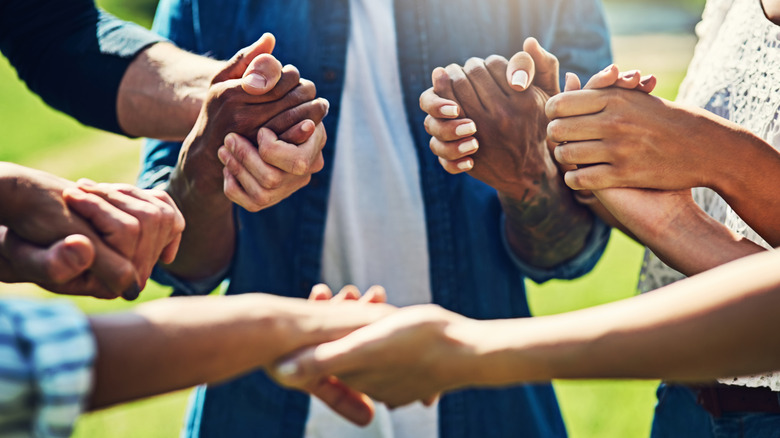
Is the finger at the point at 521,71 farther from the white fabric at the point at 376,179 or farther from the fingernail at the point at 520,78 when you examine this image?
the white fabric at the point at 376,179

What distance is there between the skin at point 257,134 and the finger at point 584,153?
58cm

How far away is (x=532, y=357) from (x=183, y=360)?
1.99ft

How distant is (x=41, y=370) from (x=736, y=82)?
1.55 meters

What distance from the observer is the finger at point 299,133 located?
5.34 feet

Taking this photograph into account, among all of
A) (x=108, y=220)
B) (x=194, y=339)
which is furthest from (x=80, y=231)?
(x=194, y=339)

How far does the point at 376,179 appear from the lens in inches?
79.8

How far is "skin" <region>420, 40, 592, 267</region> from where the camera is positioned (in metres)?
1.68

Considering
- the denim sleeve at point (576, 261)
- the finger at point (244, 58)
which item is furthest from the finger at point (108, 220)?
the denim sleeve at point (576, 261)

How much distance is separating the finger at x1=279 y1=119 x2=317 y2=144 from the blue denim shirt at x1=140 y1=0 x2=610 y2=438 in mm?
352

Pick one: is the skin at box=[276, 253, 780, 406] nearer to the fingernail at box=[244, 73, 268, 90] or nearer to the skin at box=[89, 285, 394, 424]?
the skin at box=[89, 285, 394, 424]

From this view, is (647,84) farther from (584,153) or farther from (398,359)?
(398,359)

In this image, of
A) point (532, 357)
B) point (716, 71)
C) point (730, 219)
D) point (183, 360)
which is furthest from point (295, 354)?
point (716, 71)

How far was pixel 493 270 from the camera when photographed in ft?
6.72

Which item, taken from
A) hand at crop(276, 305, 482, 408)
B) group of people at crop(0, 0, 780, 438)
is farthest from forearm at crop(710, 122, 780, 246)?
hand at crop(276, 305, 482, 408)
